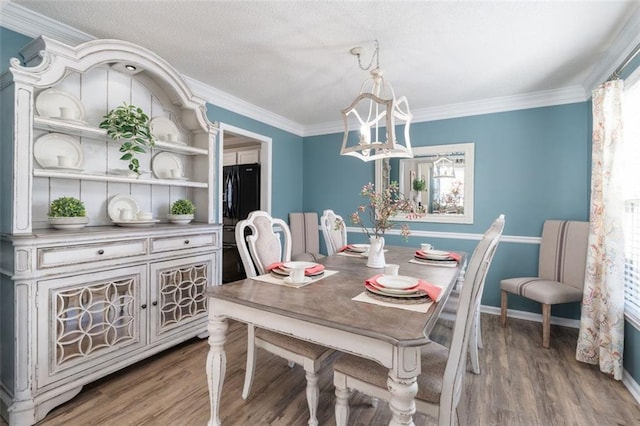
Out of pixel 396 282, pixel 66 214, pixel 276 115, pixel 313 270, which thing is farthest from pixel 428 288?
pixel 276 115

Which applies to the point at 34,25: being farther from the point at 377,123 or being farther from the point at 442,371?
the point at 442,371

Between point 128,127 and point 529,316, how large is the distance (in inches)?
169

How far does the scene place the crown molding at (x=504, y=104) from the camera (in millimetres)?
3179

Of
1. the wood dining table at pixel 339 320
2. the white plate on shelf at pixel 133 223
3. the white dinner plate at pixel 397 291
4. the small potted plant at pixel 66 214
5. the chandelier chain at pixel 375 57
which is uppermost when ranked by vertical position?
the chandelier chain at pixel 375 57

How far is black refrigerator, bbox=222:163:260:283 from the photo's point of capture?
4.46 m

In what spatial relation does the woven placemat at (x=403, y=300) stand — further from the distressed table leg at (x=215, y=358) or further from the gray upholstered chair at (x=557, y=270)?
the gray upholstered chair at (x=557, y=270)

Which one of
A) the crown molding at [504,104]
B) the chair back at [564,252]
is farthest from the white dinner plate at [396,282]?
the crown molding at [504,104]

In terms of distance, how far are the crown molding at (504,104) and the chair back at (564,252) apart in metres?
1.29

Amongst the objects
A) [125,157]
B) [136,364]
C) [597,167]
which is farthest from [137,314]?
[597,167]

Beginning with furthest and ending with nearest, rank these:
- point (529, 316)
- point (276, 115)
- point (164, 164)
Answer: point (276, 115) < point (529, 316) < point (164, 164)

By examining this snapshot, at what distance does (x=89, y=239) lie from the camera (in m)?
1.93

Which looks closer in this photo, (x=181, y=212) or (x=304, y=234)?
(x=181, y=212)

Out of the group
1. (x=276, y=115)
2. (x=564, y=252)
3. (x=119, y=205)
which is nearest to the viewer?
(x=119, y=205)

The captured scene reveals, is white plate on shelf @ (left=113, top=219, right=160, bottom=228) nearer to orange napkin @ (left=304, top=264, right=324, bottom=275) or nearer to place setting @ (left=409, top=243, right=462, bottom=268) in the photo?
orange napkin @ (left=304, top=264, right=324, bottom=275)
